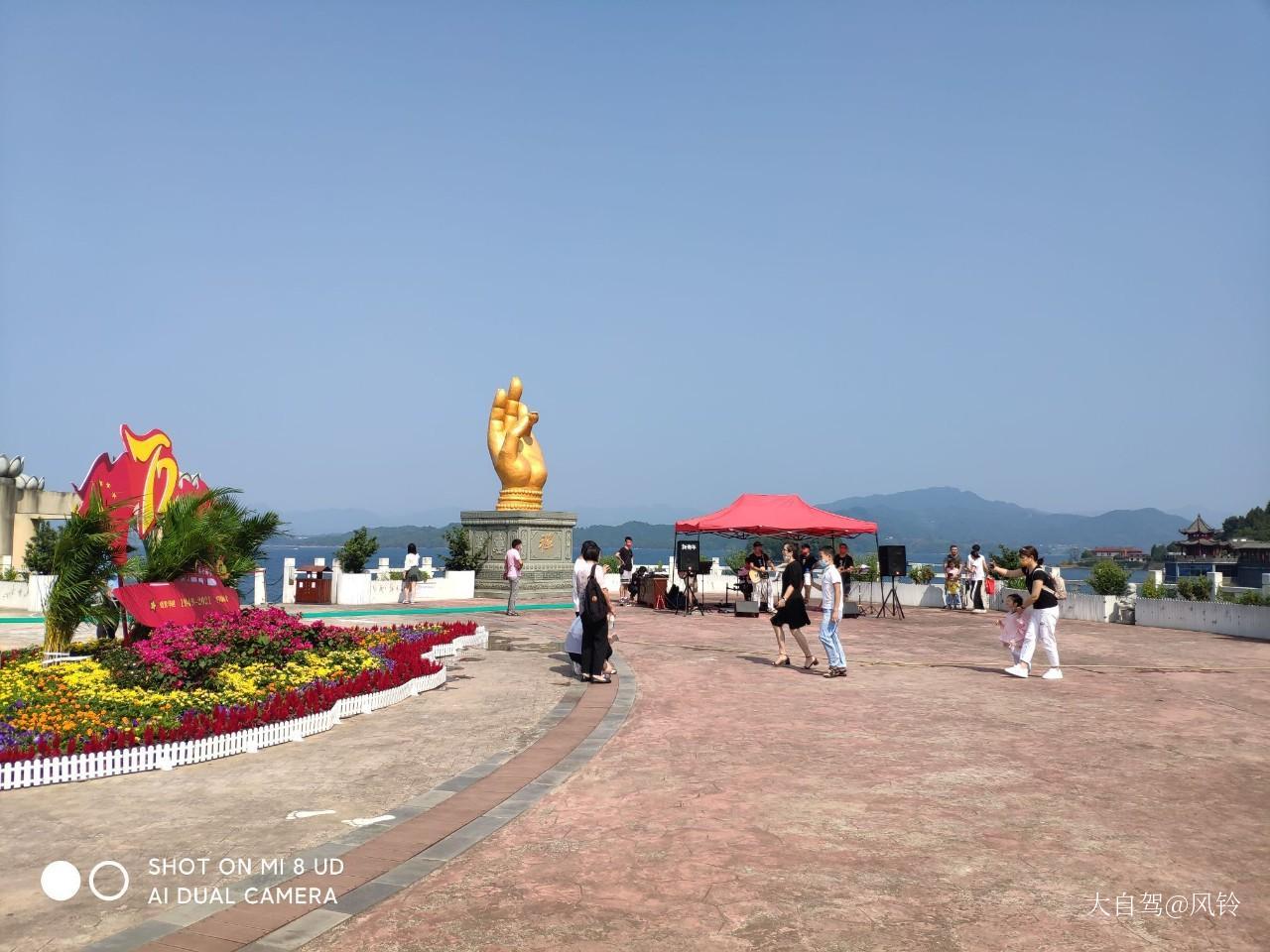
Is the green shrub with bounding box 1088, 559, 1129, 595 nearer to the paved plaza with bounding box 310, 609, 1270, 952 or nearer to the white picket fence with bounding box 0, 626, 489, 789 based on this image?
the paved plaza with bounding box 310, 609, 1270, 952

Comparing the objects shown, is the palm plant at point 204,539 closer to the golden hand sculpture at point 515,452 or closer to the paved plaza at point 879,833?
the paved plaza at point 879,833

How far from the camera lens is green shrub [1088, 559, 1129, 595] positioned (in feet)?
80.4

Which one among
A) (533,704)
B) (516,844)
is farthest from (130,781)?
(533,704)

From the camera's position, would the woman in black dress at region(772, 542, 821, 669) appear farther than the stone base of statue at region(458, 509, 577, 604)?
No

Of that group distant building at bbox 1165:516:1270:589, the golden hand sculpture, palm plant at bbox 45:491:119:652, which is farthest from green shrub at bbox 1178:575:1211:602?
distant building at bbox 1165:516:1270:589

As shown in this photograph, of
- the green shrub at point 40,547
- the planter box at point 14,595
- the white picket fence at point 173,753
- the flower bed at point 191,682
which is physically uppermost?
the green shrub at point 40,547

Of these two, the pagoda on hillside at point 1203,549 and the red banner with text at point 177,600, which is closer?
the red banner with text at point 177,600

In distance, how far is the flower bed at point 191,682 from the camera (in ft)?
26.3

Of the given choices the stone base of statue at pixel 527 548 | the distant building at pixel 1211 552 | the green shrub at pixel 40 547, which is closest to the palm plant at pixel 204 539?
the stone base of statue at pixel 527 548

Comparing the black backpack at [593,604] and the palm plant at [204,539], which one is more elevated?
the palm plant at [204,539]

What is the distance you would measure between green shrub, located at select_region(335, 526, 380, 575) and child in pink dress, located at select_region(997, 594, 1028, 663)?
18210mm

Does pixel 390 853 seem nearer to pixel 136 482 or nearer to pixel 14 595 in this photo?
pixel 136 482

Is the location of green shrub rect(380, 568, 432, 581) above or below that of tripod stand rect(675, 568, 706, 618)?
above

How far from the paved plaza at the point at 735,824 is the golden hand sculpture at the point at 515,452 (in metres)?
18.9
